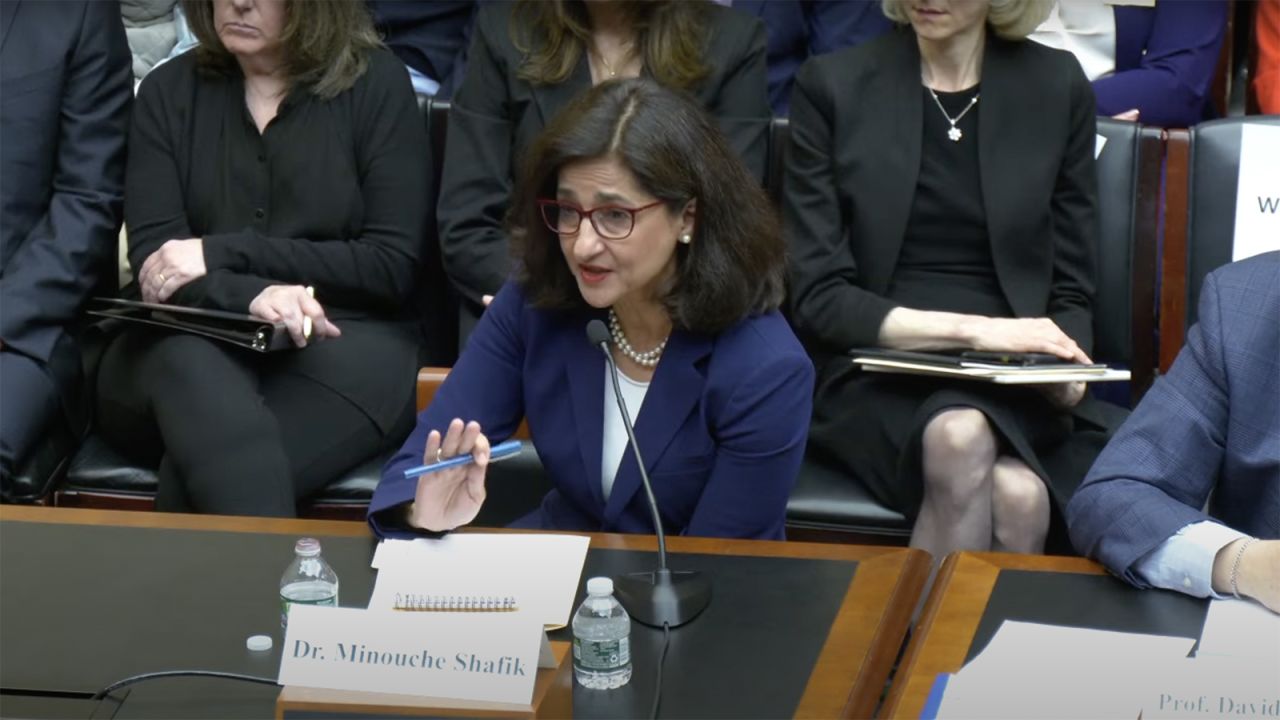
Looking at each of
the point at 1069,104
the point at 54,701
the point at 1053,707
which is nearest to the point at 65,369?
the point at 54,701

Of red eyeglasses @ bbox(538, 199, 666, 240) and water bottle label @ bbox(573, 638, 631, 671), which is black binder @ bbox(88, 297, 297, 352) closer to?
red eyeglasses @ bbox(538, 199, 666, 240)

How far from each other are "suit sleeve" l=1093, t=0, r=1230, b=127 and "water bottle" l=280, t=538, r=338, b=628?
2.26 m

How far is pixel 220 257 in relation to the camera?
10.2 feet

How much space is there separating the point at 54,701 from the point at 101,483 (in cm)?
144

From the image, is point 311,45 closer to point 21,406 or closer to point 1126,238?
point 21,406

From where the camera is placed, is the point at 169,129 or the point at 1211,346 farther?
the point at 169,129

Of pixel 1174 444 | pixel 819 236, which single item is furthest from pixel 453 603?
pixel 819 236

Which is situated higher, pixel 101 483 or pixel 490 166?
pixel 490 166

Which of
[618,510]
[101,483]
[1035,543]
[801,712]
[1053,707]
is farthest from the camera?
[101,483]

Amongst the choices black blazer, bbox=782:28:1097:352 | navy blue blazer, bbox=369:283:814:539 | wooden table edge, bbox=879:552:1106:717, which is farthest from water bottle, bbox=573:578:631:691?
black blazer, bbox=782:28:1097:352

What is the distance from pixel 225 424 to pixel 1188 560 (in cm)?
160

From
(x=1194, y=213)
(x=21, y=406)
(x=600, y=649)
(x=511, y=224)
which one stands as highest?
(x=511, y=224)

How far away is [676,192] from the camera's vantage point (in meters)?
2.25

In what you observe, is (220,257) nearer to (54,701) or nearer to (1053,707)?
(54,701)
